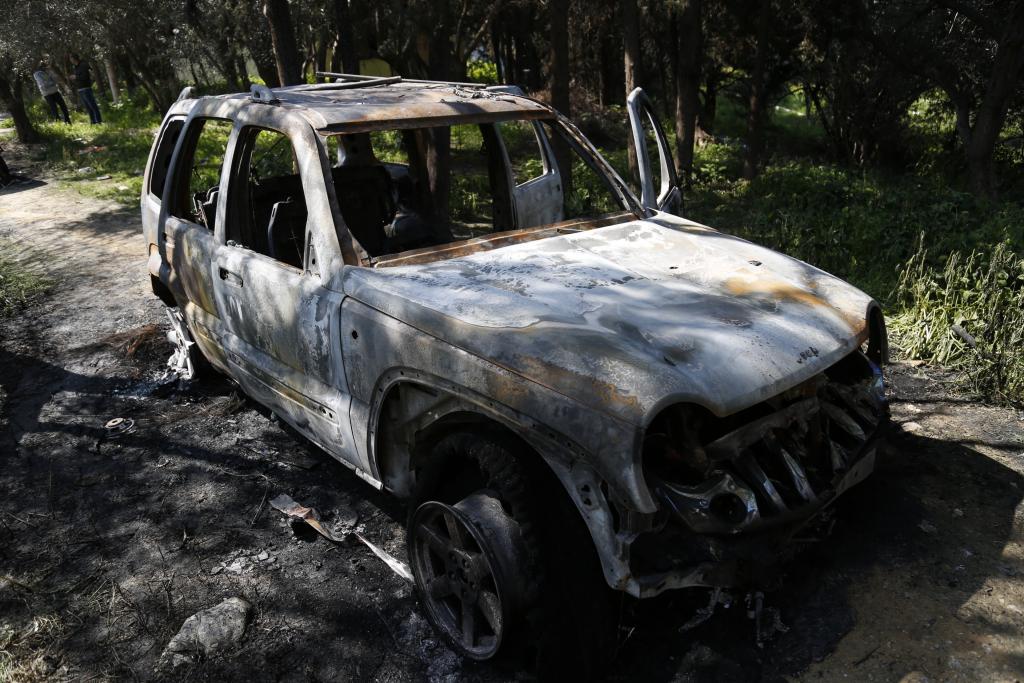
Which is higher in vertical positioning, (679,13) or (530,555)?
(679,13)

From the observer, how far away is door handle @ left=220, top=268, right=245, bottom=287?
384 centimetres

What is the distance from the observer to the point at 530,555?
8.51 feet

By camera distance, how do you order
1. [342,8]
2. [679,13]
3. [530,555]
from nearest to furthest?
1. [530,555]
2. [342,8]
3. [679,13]

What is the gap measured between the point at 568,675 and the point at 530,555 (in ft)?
1.43

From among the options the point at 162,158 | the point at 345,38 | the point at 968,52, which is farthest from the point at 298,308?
the point at 968,52

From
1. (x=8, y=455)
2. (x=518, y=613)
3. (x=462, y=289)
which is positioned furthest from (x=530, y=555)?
(x=8, y=455)

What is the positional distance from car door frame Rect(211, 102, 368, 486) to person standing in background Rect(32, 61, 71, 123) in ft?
52.0

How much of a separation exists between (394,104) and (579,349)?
1.90m

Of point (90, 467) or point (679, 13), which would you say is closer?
point (90, 467)

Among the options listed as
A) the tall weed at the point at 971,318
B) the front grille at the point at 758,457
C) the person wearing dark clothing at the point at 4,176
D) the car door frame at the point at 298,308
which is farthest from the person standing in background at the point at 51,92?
the front grille at the point at 758,457

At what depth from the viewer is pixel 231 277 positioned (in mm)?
3910

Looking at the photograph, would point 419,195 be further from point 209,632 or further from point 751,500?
point 751,500

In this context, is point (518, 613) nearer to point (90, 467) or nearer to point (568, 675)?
point (568, 675)

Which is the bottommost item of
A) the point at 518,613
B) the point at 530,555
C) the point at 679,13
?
the point at 518,613
